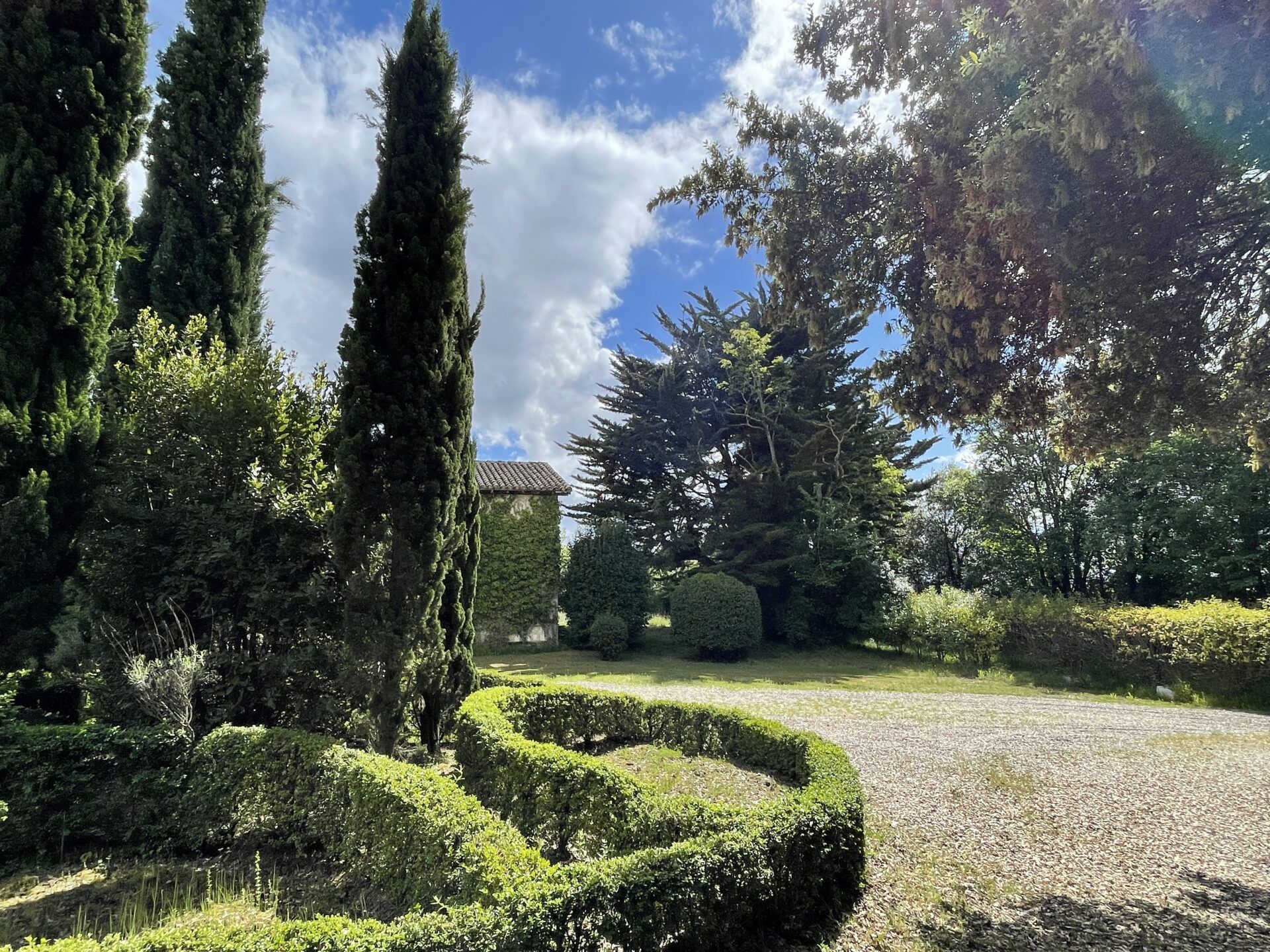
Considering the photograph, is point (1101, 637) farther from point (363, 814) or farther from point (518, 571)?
point (363, 814)

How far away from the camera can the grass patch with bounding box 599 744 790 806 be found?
5965 millimetres

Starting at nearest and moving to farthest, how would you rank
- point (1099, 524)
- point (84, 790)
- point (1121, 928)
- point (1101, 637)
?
point (1121, 928) → point (84, 790) → point (1101, 637) → point (1099, 524)

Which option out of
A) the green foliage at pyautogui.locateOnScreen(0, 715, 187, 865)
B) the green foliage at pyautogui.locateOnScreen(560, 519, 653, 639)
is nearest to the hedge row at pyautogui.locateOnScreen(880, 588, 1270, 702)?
the green foliage at pyautogui.locateOnScreen(560, 519, 653, 639)

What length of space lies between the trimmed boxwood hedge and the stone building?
1358 centimetres

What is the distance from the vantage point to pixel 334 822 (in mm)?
4816

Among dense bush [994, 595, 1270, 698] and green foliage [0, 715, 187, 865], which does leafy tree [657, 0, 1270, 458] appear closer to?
green foliage [0, 715, 187, 865]

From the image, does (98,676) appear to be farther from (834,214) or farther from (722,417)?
(722,417)

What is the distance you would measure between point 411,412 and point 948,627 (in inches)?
698

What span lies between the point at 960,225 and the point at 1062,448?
3.63 m

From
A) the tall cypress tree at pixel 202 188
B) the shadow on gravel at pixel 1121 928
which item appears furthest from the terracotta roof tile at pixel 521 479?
the shadow on gravel at pixel 1121 928

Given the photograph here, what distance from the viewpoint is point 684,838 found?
386cm

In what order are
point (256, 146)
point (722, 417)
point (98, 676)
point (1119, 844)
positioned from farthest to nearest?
1. point (722, 417)
2. point (256, 146)
3. point (98, 676)
4. point (1119, 844)

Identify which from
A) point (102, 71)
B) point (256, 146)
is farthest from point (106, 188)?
point (256, 146)

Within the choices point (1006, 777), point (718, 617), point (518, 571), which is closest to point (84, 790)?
point (1006, 777)
